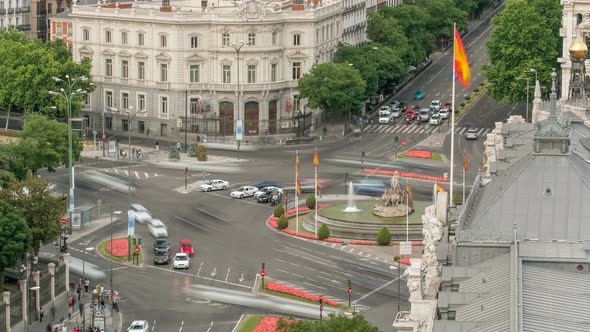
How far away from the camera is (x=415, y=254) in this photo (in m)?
156

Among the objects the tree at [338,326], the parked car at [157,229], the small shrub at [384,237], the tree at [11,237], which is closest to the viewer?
the tree at [338,326]

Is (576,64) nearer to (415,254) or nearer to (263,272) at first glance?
(415,254)

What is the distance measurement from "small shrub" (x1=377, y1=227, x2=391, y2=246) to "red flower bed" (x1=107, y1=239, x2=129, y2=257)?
23.2 m

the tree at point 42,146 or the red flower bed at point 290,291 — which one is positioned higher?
the tree at point 42,146

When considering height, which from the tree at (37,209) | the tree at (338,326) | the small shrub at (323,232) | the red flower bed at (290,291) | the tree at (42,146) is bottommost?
the red flower bed at (290,291)

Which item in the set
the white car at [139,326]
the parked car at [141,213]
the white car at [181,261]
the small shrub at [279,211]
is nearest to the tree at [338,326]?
the white car at [139,326]

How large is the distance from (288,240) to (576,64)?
31569mm

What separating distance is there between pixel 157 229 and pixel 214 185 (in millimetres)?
23024

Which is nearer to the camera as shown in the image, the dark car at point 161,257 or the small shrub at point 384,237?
the dark car at point 161,257

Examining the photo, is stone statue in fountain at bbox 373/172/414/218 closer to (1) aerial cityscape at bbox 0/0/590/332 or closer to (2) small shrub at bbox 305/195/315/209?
(1) aerial cityscape at bbox 0/0/590/332

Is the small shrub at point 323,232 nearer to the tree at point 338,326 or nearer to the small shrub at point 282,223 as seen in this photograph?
the small shrub at point 282,223

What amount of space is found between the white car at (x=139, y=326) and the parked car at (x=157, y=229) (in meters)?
31.6

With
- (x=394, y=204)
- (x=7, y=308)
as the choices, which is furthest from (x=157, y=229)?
(x=7, y=308)

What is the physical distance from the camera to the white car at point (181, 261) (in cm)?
15200
